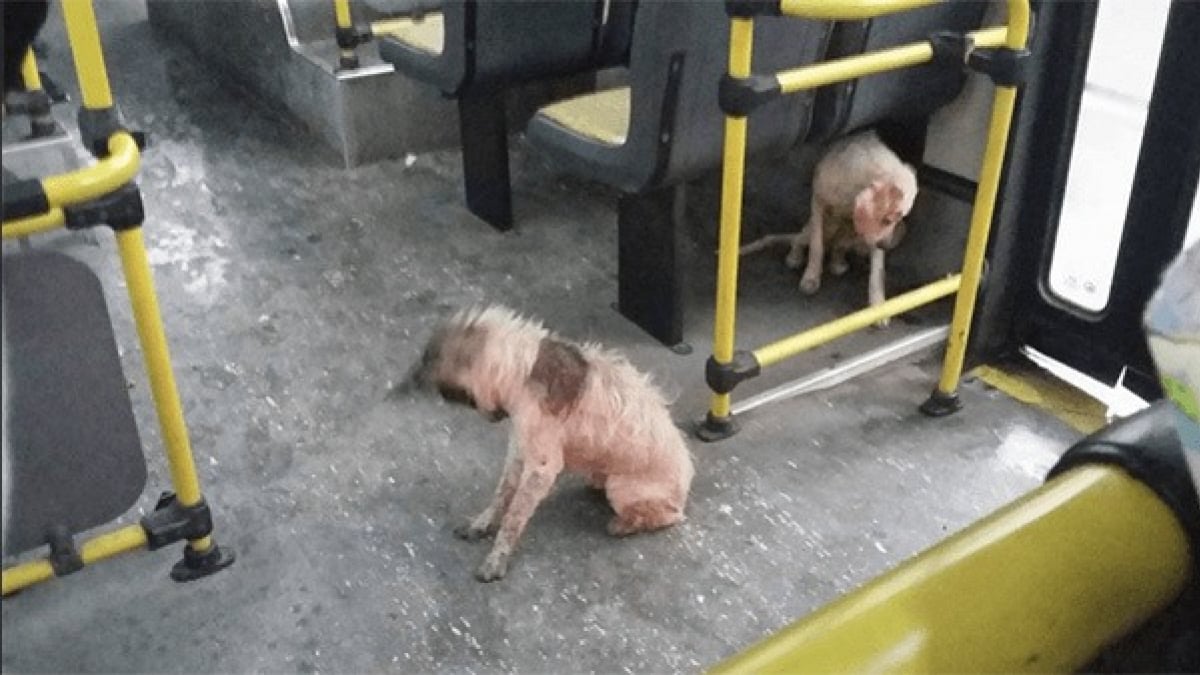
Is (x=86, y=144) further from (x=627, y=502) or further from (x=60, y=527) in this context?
(x=627, y=502)

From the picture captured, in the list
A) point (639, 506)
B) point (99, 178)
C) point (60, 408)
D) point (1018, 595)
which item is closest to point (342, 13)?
point (639, 506)

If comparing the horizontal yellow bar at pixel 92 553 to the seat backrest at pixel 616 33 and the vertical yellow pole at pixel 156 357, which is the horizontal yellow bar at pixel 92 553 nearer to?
the vertical yellow pole at pixel 156 357

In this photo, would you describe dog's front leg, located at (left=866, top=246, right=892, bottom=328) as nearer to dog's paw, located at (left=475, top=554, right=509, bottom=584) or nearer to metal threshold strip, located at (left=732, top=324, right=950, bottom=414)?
metal threshold strip, located at (left=732, top=324, right=950, bottom=414)

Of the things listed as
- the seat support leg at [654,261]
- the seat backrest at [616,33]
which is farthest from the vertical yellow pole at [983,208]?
the seat backrest at [616,33]

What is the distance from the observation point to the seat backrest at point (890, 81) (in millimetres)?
2361

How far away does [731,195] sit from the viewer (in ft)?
6.61

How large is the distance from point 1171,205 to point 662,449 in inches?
Answer: 41.2

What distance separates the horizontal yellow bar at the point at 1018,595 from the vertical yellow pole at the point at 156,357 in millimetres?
1005

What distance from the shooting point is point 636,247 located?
104 inches

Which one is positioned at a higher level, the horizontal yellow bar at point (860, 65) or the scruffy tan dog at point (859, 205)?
the horizontal yellow bar at point (860, 65)

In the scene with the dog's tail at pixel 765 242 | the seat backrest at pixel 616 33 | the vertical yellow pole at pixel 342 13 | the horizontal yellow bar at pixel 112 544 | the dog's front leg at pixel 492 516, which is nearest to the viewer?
the horizontal yellow bar at pixel 112 544

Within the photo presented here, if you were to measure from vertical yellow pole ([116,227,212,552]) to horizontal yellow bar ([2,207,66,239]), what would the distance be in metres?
0.16

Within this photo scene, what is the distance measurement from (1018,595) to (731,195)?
1.02 m

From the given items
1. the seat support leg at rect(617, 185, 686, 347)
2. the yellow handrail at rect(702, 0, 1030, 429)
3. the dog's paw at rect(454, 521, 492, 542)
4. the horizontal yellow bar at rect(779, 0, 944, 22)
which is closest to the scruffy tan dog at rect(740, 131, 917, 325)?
the yellow handrail at rect(702, 0, 1030, 429)
